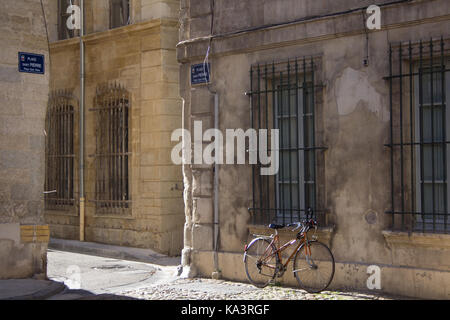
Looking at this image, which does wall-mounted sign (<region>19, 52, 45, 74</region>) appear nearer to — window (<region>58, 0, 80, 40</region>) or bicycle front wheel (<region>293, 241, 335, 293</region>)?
bicycle front wheel (<region>293, 241, 335, 293</region>)

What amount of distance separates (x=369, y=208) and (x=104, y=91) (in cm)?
737

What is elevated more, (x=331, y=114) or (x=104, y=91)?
(x=104, y=91)

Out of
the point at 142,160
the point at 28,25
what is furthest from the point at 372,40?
the point at 142,160

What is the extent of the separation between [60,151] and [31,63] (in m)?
5.38

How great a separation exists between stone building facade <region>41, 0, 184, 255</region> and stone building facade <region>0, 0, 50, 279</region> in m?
3.37

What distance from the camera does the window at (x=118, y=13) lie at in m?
13.7

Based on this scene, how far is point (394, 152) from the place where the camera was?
7793 millimetres

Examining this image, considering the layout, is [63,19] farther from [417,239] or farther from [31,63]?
[417,239]

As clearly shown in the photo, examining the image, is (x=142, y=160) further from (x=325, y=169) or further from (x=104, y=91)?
(x=325, y=169)

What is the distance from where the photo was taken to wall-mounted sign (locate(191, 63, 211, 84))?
9.51 meters

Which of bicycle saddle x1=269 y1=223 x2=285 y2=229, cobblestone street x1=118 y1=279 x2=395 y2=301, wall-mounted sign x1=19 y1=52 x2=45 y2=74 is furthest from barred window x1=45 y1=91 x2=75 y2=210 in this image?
bicycle saddle x1=269 y1=223 x2=285 y2=229

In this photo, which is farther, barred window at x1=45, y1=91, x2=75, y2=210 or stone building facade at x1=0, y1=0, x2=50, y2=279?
barred window at x1=45, y1=91, x2=75, y2=210

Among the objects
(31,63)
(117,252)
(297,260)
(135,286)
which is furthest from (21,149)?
(297,260)
